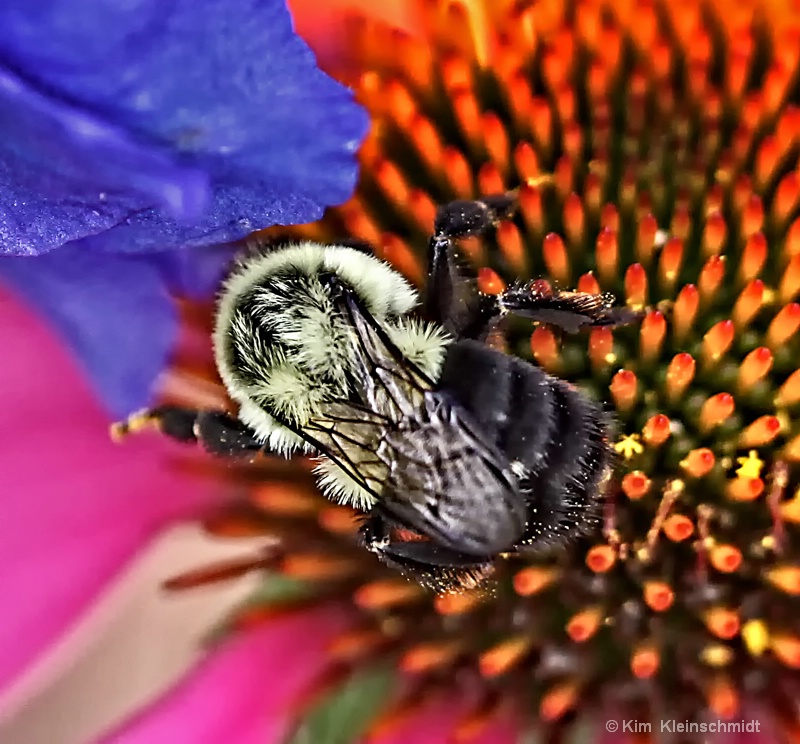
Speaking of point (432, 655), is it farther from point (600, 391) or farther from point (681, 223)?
point (681, 223)

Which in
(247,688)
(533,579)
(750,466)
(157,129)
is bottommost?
(247,688)

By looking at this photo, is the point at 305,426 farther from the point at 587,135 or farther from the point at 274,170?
the point at 587,135

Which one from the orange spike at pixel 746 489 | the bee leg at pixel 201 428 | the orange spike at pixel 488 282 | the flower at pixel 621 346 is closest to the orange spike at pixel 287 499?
the flower at pixel 621 346

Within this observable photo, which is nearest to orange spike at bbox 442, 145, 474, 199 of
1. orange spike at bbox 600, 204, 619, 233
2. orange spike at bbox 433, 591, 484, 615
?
orange spike at bbox 600, 204, 619, 233

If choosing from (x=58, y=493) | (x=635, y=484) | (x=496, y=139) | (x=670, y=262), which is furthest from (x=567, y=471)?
(x=58, y=493)

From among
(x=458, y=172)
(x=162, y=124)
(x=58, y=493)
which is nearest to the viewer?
(x=162, y=124)

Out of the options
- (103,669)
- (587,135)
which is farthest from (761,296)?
(103,669)

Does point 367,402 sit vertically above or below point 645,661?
above
